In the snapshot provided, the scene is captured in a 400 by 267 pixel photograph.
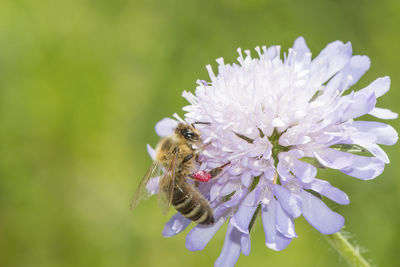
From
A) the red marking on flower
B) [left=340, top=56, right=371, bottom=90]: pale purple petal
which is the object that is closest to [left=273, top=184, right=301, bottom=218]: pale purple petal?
the red marking on flower

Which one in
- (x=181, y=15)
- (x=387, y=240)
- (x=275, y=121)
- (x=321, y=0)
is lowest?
(x=387, y=240)

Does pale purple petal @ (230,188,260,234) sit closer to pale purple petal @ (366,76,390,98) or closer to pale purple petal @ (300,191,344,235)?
pale purple petal @ (300,191,344,235)

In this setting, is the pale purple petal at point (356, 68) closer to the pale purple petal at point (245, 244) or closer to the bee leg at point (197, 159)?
the bee leg at point (197, 159)

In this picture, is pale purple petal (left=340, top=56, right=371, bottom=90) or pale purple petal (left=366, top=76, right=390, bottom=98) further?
pale purple petal (left=340, top=56, right=371, bottom=90)

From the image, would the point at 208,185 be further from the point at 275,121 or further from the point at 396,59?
the point at 396,59

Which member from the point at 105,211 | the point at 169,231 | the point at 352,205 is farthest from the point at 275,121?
the point at 105,211

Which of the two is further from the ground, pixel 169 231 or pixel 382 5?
pixel 382 5
